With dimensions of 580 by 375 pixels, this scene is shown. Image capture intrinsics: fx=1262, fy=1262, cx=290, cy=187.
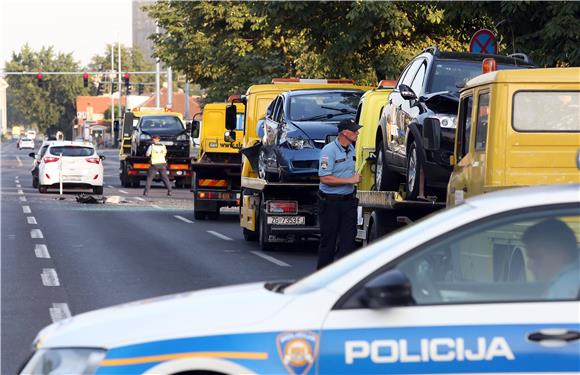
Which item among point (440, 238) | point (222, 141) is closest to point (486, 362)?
point (440, 238)

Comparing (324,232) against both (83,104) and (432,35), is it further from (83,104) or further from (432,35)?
(83,104)

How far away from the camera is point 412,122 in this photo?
44.4 feet

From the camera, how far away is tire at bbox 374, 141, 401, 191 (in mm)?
15172

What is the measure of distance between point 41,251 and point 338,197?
6.24 meters

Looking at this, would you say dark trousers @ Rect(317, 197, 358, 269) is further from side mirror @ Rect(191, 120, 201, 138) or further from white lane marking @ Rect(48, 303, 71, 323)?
side mirror @ Rect(191, 120, 201, 138)

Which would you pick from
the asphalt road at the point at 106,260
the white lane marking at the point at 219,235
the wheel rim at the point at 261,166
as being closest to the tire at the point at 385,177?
the asphalt road at the point at 106,260

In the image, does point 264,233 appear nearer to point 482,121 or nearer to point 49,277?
point 49,277

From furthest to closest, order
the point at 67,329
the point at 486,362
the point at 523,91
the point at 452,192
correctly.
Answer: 1. the point at 452,192
2. the point at 523,91
3. the point at 67,329
4. the point at 486,362

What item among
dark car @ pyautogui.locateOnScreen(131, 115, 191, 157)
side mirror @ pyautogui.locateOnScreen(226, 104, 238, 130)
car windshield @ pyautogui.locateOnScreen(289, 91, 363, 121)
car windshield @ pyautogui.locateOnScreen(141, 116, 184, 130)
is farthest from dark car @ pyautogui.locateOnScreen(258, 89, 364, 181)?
car windshield @ pyautogui.locateOnScreen(141, 116, 184, 130)

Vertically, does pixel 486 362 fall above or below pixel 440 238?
below

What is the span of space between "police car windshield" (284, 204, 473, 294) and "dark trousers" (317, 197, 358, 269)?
7666 mm

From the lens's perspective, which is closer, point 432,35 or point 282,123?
point 282,123

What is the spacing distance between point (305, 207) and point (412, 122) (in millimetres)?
5392

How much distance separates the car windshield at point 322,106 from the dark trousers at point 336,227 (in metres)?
5.35
